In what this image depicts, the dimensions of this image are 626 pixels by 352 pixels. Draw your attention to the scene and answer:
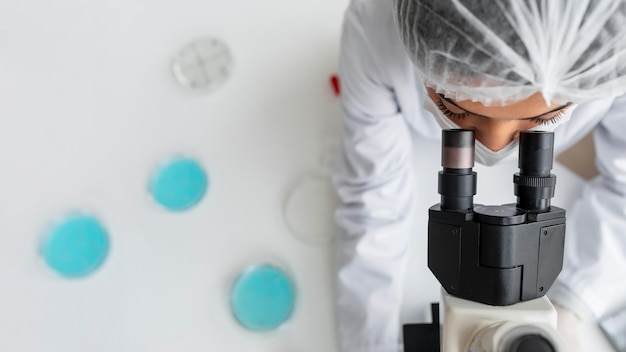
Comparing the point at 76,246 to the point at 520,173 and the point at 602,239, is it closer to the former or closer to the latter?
the point at 520,173

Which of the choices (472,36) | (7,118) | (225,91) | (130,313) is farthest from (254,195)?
(472,36)

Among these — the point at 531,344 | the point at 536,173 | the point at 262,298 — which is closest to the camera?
the point at 531,344

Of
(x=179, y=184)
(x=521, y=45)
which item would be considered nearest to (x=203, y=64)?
(x=179, y=184)

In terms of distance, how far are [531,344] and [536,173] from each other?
185 millimetres

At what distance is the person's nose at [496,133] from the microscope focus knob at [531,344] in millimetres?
241

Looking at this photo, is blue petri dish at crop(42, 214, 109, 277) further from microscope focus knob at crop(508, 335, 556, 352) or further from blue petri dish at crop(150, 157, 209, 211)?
microscope focus knob at crop(508, 335, 556, 352)

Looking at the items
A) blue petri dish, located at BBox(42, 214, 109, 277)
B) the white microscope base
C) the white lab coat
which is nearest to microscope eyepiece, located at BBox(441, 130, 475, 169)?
Answer: the white microscope base

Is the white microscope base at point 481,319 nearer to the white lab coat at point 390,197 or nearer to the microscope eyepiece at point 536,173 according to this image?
the microscope eyepiece at point 536,173

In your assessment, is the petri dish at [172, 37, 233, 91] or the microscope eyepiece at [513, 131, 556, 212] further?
the petri dish at [172, 37, 233, 91]

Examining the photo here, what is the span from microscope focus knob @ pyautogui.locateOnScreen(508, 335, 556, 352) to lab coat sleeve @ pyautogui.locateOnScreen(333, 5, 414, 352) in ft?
1.69

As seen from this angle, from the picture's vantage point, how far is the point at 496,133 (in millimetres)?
638

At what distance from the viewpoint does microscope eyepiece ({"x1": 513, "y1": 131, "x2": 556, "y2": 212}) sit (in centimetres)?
58

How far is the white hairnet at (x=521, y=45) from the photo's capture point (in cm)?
48

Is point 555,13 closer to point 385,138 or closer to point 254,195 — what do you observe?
point 385,138
